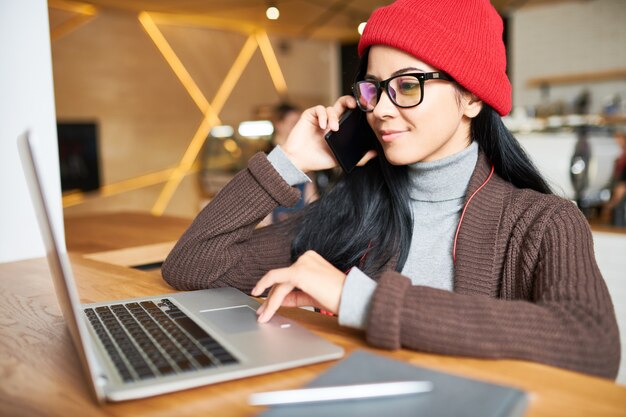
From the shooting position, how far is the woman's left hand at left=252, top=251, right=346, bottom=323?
850mm

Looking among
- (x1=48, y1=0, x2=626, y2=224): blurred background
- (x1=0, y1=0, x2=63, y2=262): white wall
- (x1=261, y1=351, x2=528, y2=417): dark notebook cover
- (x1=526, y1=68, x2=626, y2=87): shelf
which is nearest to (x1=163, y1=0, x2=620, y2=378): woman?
(x1=261, y1=351, x2=528, y2=417): dark notebook cover

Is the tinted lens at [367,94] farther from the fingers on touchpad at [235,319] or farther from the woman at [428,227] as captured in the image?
the fingers on touchpad at [235,319]

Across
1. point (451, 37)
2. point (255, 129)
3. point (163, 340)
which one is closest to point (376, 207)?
point (451, 37)

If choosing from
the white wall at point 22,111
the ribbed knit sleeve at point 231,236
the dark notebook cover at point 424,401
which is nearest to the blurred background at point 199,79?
the white wall at point 22,111

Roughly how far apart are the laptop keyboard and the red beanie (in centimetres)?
68

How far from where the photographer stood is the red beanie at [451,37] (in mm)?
1130

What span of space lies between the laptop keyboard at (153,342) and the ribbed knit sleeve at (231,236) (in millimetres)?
256

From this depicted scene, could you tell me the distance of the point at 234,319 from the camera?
2.94ft

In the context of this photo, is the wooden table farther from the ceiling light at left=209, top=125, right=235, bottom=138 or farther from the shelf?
the shelf

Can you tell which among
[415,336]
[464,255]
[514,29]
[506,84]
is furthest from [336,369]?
[514,29]

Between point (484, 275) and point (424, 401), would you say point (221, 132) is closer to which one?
point (484, 275)

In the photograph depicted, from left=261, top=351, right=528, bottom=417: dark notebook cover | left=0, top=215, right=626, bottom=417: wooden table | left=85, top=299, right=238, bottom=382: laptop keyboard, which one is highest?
left=85, top=299, right=238, bottom=382: laptop keyboard

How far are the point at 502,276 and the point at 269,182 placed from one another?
1.72 feet

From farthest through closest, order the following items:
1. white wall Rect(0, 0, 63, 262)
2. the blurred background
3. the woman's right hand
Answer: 1. the blurred background
2. white wall Rect(0, 0, 63, 262)
3. the woman's right hand
